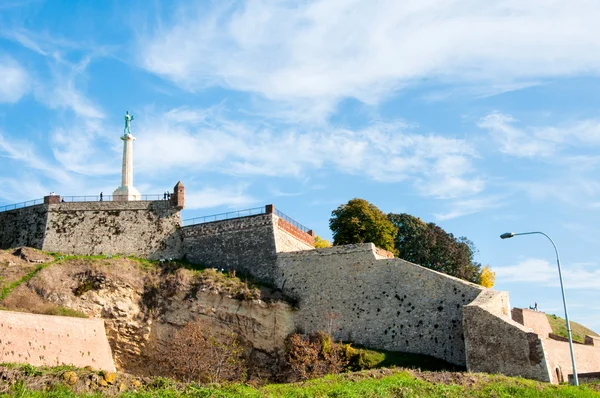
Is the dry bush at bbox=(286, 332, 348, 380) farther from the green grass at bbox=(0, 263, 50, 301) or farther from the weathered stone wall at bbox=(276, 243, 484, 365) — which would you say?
the green grass at bbox=(0, 263, 50, 301)

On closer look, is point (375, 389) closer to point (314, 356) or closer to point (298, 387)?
point (298, 387)

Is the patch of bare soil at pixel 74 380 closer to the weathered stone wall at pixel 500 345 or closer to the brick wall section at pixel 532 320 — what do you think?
the weathered stone wall at pixel 500 345

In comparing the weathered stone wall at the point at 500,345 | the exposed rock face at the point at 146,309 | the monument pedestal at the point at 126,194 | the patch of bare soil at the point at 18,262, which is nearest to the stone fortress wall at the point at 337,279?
the weathered stone wall at the point at 500,345

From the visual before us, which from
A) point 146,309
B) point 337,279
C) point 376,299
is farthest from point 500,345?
point 146,309

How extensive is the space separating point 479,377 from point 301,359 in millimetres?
14239

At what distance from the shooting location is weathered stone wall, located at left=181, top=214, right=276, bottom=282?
178 feet

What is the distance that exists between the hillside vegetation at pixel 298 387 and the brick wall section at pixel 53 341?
9769 mm

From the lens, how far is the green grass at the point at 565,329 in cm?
6014

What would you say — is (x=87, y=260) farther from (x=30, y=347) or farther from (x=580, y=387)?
(x=580, y=387)

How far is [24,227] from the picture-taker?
196 feet

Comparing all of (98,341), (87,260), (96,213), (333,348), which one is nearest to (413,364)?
(333,348)

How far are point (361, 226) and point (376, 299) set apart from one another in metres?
11.0

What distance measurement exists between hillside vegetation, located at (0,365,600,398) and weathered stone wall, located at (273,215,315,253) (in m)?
22.0

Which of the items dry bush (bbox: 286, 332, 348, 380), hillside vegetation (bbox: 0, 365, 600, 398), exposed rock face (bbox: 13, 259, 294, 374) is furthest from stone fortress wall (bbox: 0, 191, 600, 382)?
hillside vegetation (bbox: 0, 365, 600, 398)
